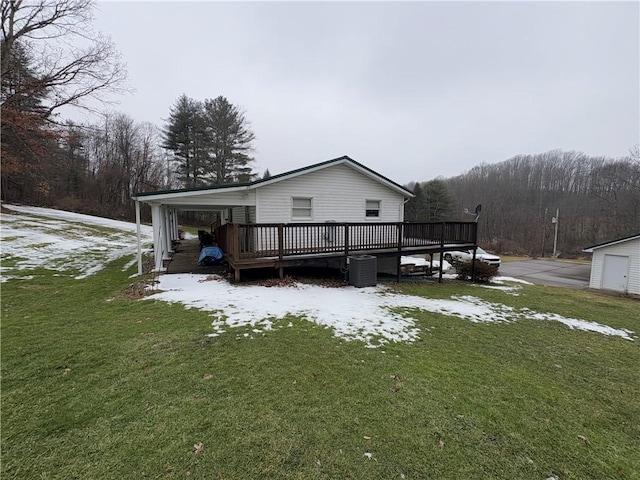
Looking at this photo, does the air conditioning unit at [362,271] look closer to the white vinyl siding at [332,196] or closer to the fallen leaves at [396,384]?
the white vinyl siding at [332,196]

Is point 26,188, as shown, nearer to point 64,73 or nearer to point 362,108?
point 64,73

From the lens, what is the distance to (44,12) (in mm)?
14023

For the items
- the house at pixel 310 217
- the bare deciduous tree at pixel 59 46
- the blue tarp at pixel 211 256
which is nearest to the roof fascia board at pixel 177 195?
the house at pixel 310 217

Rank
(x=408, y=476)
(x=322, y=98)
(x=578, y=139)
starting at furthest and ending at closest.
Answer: (x=578, y=139) < (x=322, y=98) < (x=408, y=476)

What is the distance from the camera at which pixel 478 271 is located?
1214 cm

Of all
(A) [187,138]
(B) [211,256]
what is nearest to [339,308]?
(B) [211,256]

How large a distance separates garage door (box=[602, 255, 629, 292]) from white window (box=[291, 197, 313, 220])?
1925 centimetres

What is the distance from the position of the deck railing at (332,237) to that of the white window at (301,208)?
0.73 m

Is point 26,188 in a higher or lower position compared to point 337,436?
higher

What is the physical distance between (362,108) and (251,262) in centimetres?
2492

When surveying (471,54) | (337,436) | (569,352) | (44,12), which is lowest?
(569,352)

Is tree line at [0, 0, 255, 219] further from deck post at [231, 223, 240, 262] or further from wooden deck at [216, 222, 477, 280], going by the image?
deck post at [231, 223, 240, 262]

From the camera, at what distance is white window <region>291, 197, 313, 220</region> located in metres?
10.6

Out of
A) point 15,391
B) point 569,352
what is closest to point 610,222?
point 569,352
